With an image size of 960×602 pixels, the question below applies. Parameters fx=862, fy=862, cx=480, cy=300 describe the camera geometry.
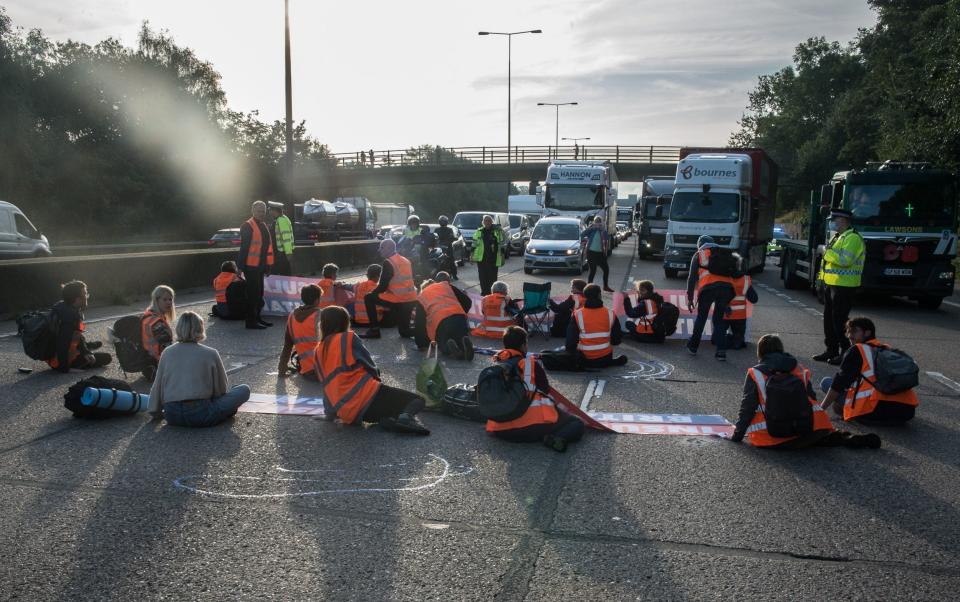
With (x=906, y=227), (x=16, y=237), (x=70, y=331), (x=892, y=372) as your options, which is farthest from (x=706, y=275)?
(x=16, y=237)

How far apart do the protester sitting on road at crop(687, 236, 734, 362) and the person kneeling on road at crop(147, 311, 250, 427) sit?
6454mm

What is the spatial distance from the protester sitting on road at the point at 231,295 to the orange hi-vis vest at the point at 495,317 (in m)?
4.11

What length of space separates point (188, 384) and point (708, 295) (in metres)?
6.87

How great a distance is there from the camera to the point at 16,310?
14375 millimetres

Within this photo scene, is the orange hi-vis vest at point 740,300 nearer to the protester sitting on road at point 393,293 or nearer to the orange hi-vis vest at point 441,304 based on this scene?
the orange hi-vis vest at point 441,304

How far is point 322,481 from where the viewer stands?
5750mm

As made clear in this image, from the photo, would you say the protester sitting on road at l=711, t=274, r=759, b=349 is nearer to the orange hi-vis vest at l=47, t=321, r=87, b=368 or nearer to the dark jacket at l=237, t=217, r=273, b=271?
the dark jacket at l=237, t=217, r=273, b=271

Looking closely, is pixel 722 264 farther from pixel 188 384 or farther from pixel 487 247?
pixel 188 384

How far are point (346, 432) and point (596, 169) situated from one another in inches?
1127

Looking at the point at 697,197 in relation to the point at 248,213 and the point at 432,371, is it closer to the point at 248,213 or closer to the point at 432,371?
the point at 432,371

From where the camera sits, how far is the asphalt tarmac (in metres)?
4.19

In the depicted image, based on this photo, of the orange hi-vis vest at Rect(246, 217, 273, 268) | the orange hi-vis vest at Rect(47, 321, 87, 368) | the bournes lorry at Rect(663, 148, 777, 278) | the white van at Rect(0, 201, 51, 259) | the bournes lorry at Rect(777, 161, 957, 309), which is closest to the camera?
the orange hi-vis vest at Rect(47, 321, 87, 368)

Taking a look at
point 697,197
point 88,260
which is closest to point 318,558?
point 88,260

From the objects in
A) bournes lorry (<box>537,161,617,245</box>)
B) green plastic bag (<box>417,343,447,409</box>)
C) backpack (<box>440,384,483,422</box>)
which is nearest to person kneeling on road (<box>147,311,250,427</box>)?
green plastic bag (<box>417,343,447,409</box>)
